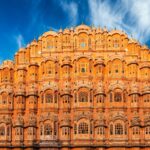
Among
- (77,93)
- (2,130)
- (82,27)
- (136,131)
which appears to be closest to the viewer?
(136,131)

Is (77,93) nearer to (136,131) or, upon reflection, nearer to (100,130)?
(100,130)

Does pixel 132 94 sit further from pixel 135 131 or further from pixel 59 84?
pixel 59 84

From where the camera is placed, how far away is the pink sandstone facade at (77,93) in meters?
48.7

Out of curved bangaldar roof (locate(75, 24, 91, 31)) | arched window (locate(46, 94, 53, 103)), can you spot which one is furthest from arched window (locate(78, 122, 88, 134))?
curved bangaldar roof (locate(75, 24, 91, 31))

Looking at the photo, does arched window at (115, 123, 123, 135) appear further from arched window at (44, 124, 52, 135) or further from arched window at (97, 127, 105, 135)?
arched window at (44, 124, 52, 135)

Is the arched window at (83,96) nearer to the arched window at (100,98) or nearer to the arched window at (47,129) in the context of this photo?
the arched window at (100,98)

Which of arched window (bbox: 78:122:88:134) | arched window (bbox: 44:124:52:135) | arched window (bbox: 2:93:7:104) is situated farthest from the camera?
arched window (bbox: 2:93:7:104)

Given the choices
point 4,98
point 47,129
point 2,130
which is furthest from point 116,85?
point 2,130

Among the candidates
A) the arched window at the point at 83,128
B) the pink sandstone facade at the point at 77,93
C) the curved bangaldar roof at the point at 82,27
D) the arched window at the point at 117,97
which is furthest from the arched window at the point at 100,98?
the curved bangaldar roof at the point at 82,27

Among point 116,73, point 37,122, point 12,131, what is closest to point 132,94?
point 116,73

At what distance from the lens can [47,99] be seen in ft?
165

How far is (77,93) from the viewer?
50.2 metres

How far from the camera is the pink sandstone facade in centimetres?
4872

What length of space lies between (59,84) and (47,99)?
2.31 metres
